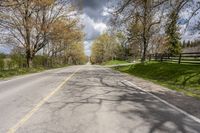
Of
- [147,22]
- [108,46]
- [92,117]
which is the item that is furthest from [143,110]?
[108,46]

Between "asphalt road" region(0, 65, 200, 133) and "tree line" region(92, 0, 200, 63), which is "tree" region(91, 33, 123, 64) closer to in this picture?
"tree line" region(92, 0, 200, 63)

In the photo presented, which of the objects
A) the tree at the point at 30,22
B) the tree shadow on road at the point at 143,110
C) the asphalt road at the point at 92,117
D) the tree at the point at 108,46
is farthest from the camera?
the tree at the point at 108,46

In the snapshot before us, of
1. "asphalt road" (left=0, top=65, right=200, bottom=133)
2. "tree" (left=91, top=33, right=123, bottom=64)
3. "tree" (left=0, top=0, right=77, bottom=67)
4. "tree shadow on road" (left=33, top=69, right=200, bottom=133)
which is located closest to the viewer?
"asphalt road" (left=0, top=65, right=200, bottom=133)

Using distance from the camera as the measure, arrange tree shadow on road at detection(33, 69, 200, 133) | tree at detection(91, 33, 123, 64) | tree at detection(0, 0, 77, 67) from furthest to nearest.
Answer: tree at detection(91, 33, 123, 64)
tree at detection(0, 0, 77, 67)
tree shadow on road at detection(33, 69, 200, 133)

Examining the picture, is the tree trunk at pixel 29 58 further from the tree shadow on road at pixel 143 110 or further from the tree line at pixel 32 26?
the tree shadow on road at pixel 143 110

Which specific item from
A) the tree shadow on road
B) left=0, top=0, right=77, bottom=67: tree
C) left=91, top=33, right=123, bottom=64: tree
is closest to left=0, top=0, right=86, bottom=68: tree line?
left=0, top=0, right=77, bottom=67: tree

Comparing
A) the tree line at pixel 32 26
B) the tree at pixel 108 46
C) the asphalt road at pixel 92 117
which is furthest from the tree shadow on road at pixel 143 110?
the tree at pixel 108 46

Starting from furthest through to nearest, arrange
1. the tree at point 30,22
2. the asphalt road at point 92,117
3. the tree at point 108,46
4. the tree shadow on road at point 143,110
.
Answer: the tree at point 108,46 → the tree at point 30,22 → the tree shadow on road at point 143,110 → the asphalt road at point 92,117

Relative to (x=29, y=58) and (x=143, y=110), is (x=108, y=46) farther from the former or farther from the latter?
(x=143, y=110)

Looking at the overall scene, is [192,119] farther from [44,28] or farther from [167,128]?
[44,28]

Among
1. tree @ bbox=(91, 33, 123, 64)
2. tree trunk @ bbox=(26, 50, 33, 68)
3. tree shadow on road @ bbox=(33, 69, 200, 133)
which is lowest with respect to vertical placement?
tree shadow on road @ bbox=(33, 69, 200, 133)

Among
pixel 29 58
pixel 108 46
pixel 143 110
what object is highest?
pixel 108 46

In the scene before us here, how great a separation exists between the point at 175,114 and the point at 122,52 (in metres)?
98.4

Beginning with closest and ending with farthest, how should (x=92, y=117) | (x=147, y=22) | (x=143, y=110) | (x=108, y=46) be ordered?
(x=92, y=117)
(x=143, y=110)
(x=147, y=22)
(x=108, y=46)
